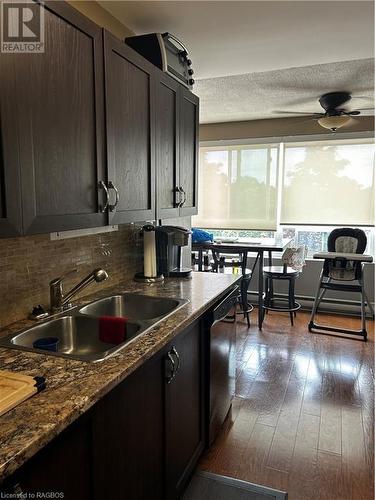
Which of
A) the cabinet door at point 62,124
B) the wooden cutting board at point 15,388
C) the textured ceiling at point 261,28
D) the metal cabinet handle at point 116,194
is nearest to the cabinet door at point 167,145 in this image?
the textured ceiling at point 261,28

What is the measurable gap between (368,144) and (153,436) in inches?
182

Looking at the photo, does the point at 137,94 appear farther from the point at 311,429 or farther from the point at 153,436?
the point at 311,429

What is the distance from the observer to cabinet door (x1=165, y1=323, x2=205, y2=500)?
1.57m

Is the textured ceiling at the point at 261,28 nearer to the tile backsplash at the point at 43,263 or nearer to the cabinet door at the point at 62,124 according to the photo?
the cabinet door at the point at 62,124

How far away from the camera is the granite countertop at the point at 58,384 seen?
798mm

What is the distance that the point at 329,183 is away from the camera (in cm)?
497

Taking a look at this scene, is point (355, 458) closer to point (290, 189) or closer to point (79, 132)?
point (79, 132)

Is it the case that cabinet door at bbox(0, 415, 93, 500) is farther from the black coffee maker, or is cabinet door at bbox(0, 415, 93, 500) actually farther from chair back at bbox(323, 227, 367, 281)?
chair back at bbox(323, 227, 367, 281)

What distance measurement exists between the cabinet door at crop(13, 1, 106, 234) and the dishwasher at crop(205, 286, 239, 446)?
2.92ft

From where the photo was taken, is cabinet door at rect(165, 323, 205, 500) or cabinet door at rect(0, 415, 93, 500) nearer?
cabinet door at rect(0, 415, 93, 500)

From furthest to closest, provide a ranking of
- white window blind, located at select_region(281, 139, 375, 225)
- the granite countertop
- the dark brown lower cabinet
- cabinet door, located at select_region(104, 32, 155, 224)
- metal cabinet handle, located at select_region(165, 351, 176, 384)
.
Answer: white window blind, located at select_region(281, 139, 375, 225) < cabinet door, located at select_region(104, 32, 155, 224) < metal cabinet handle, located at select_region(165, 351, 176, 384) < the dark brown lower cabinet < the granite countertop

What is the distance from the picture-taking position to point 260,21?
2150 mm

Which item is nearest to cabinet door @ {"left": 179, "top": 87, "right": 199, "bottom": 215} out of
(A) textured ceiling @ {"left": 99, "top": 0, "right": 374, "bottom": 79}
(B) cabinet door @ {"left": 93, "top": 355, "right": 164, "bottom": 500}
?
(A) textured ceiling @ {"left": 99, "top": 0, "right": 374, "bottom": 79}

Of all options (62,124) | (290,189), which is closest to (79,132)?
(62,124)
